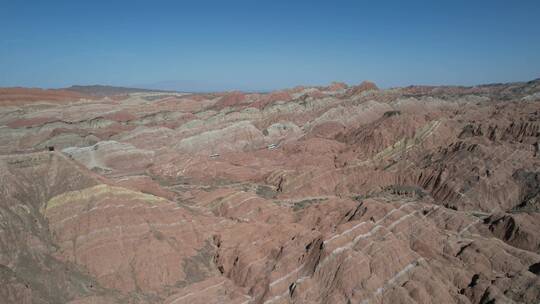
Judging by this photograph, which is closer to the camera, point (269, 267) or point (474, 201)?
point (269, 267)

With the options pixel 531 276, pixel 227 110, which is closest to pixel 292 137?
pixel 227 110

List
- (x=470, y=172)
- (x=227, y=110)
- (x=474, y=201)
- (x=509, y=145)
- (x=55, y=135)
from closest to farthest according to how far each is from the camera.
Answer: (x=474, y=201) → (x=470, y=172) → (x=509, y=145) → (x=55, y=135) → (x=227, y=110)

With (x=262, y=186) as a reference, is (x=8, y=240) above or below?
above

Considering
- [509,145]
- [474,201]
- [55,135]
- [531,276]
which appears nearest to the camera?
[531,276]

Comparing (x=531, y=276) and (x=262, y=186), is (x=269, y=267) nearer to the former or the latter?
(x=531, y=276)

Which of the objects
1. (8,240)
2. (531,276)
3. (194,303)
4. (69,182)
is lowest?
(194,303)

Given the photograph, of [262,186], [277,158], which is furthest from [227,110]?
[262,186]
